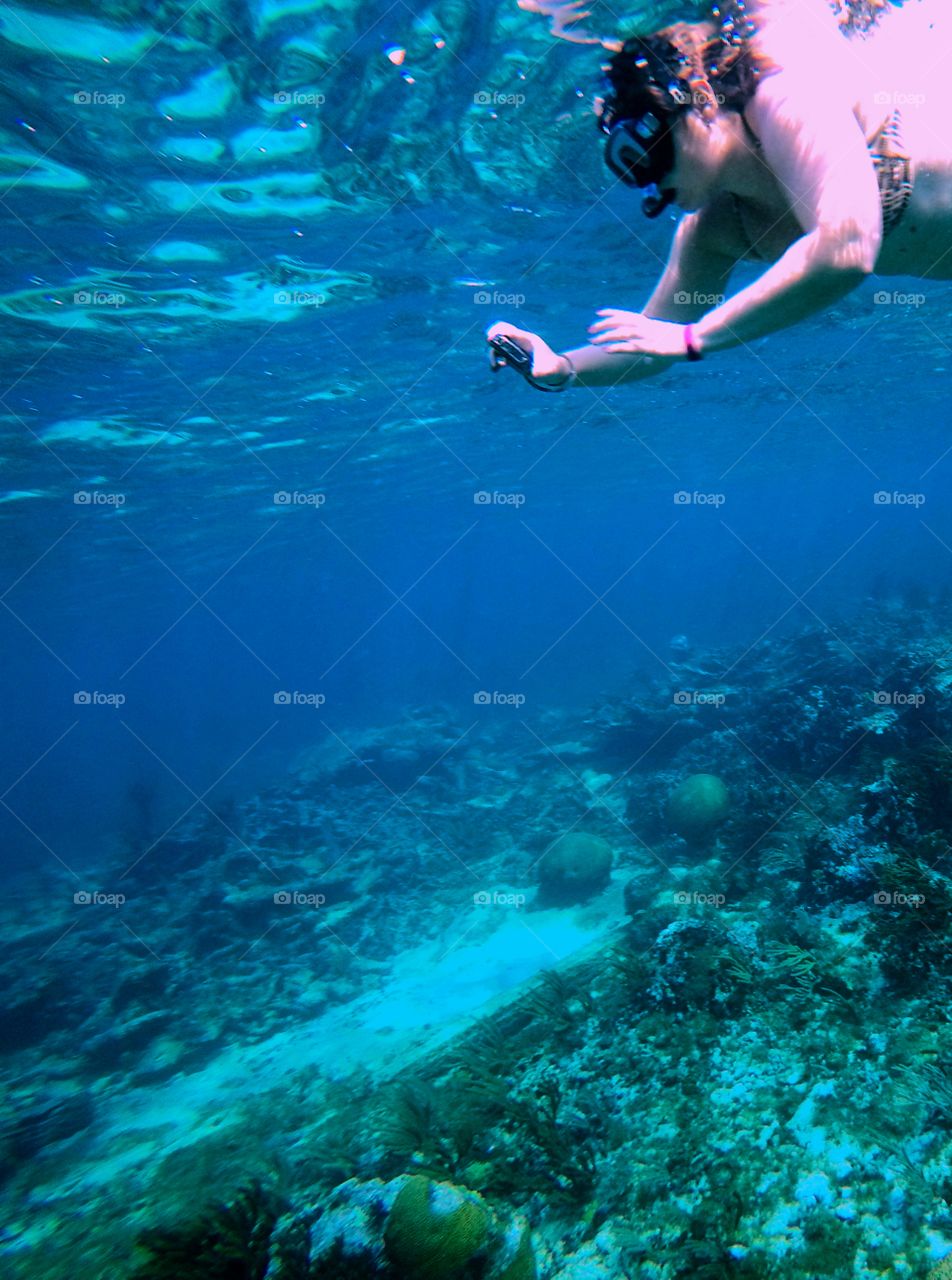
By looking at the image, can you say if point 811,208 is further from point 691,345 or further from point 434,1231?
point 434,1231

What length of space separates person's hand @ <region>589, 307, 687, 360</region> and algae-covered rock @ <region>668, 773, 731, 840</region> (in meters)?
9.33

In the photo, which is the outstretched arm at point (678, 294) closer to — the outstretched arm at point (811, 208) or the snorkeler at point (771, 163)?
the snorkeler at point (771, 163)

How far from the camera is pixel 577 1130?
3.95 m

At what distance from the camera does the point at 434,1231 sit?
3.01 m

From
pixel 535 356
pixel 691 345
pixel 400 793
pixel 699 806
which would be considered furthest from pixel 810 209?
pixel 400 793

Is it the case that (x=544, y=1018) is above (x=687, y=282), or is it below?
below

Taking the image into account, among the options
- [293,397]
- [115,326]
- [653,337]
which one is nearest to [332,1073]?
[653,337]

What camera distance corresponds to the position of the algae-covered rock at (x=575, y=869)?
1146cm

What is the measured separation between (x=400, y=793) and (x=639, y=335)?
59.0 ft

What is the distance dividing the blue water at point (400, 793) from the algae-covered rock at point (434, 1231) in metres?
0.06

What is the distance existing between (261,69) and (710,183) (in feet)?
27.5

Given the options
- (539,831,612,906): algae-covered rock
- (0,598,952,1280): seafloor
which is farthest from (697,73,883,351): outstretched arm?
(539,831,612,906): algae-covered rock

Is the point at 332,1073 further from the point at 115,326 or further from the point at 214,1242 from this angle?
the point at 115,326

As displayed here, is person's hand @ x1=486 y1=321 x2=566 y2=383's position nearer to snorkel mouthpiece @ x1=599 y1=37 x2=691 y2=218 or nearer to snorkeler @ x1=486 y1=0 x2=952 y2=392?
snorkeler @ x1=486 y1=0 x2=952 y2=392
